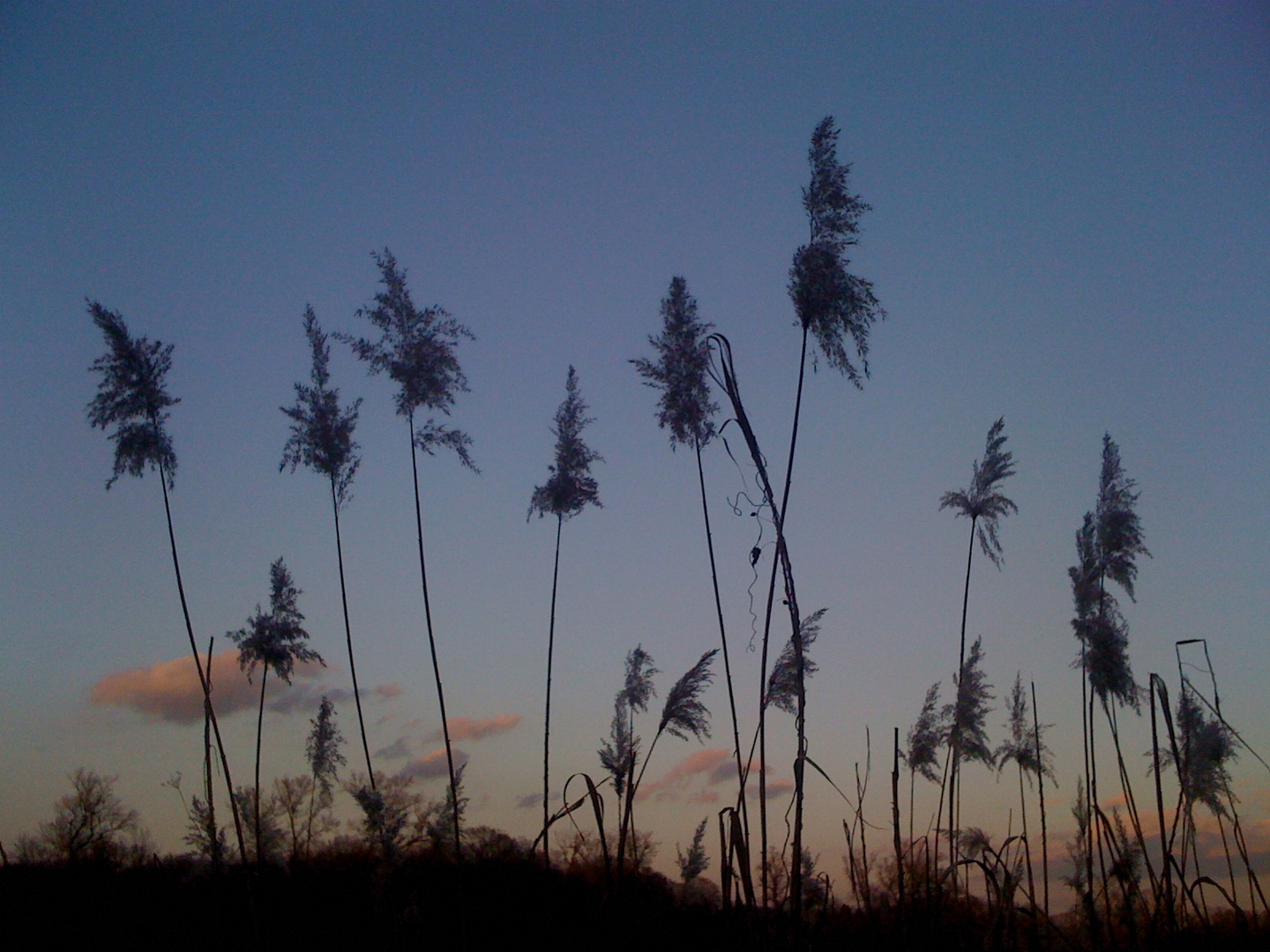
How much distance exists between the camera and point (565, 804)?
7.47 feet

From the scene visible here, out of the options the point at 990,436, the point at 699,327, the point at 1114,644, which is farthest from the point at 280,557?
the point at 1114,644

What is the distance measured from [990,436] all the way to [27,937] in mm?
9831

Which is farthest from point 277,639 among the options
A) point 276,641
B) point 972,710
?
point 972,710

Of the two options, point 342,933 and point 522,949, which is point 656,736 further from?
point 342,933

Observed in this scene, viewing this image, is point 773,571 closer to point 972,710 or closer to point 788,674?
point 788,674

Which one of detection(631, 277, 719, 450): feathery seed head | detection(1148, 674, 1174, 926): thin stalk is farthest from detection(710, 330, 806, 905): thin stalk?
detection(631, 277, 719, 450): feathery seed head

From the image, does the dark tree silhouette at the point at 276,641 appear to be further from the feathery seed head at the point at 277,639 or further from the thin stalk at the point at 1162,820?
the thin stalk at the point at 1162,820

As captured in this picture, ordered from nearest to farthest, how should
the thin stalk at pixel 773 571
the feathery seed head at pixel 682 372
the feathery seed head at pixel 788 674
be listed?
the thin stalk at pixel 773 571 → the feathery seed head at pixel 788 674 → the feathery seed head at pixel 682 372

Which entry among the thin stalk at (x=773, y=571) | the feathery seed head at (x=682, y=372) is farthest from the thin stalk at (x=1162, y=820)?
the feathery seed head at (x=682, y=372)

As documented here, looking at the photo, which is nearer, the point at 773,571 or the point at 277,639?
the point at 773,571

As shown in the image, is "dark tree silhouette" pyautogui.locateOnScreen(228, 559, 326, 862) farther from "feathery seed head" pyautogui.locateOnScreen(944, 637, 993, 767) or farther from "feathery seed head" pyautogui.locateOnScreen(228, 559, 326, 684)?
"feathery seed head" pyautogui.locateOnScreen(944, 637, 993, 767)

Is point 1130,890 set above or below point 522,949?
above

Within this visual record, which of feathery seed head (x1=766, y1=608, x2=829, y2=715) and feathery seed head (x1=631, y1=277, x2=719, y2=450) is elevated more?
feathery seed head (x1=631, y1=277, x2=719, y2=450)

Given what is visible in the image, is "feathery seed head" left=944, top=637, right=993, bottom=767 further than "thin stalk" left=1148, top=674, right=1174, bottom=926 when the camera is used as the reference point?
Yes
